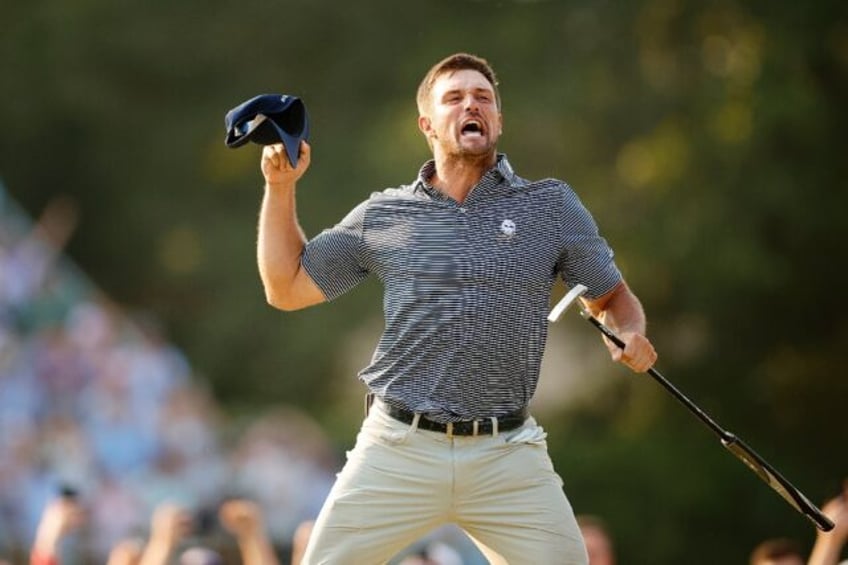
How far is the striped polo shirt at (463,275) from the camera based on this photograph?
17.6 feet

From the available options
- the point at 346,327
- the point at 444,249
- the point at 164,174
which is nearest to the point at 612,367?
the point at 346,327

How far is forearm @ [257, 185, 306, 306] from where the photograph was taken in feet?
18.1

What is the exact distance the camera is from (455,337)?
210 inches

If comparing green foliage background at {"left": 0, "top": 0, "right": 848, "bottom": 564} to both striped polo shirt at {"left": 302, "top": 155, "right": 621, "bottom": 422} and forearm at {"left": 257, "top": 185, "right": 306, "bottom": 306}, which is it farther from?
forearm at {"left": 257, "top": 185, "right": 306, "bottom": 306}

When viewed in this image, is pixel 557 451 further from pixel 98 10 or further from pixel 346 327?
pixel 98 10

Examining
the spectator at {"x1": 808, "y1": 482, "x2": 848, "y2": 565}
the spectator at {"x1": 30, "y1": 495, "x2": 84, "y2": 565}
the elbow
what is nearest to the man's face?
the elbow

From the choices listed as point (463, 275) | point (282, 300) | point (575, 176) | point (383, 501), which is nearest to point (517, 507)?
point (383, 501)

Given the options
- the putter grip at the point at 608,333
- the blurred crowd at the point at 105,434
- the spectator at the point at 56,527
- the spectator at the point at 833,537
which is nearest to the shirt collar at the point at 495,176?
the putter grip at the point at 608,333

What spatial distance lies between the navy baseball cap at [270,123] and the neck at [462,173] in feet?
1.47

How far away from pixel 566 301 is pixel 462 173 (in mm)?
536

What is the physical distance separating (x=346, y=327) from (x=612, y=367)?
10.1 ft

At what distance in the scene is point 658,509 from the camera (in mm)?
17109

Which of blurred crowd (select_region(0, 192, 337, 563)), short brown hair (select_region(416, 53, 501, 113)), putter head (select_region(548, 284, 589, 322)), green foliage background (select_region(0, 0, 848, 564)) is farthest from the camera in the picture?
green foliage background (select_region(0, 0, 848, 564))

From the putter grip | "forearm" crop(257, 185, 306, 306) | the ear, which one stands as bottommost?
the putter grip
